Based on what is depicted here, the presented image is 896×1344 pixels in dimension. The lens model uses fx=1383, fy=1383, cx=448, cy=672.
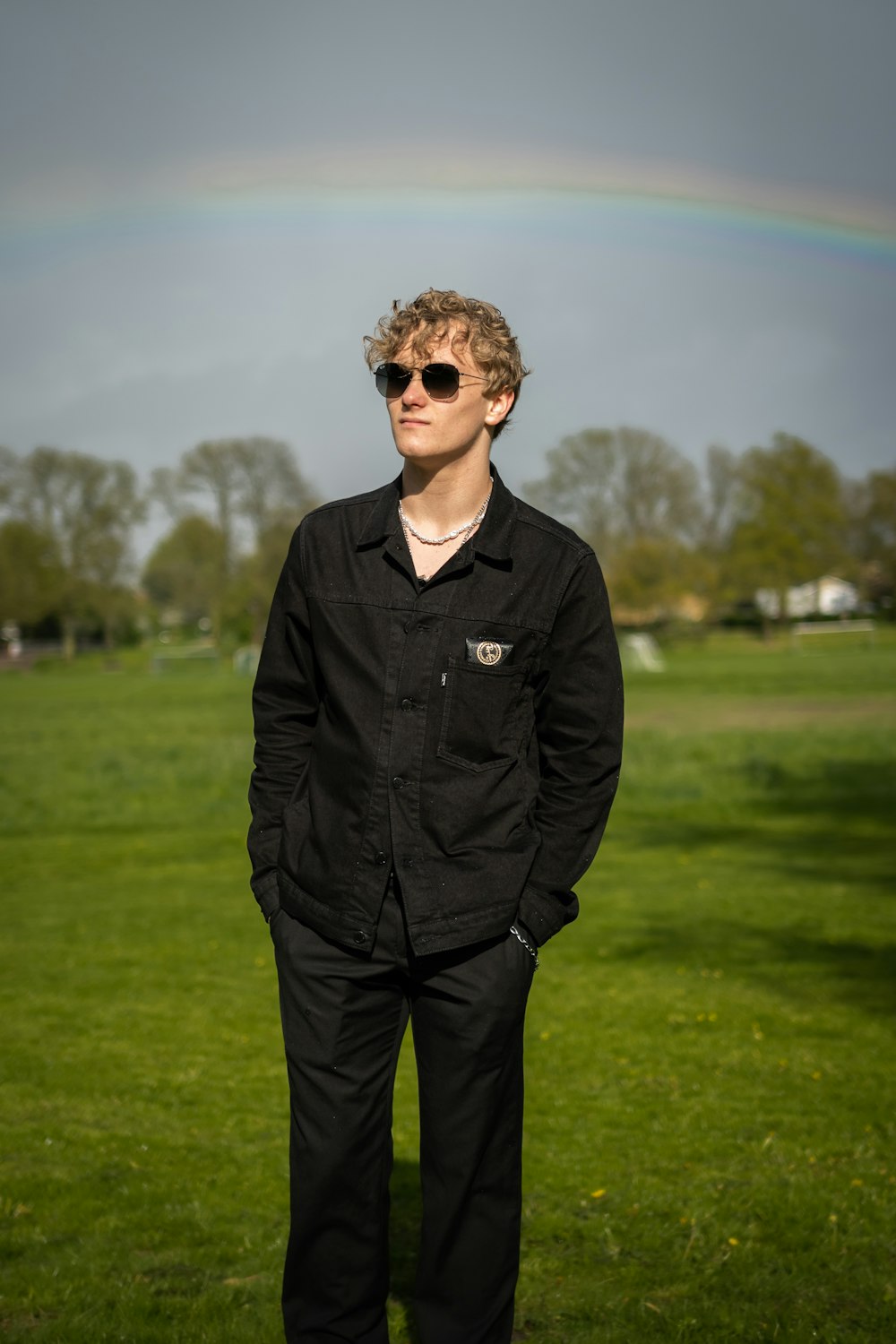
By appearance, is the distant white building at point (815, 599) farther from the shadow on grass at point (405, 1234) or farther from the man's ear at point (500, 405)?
the man's ear at point (500, 405)

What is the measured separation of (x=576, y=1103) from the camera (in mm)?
6434

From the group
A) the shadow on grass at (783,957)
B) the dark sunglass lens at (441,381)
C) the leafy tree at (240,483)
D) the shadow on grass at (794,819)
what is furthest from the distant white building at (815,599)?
the dark sunglass lens at (441,381)

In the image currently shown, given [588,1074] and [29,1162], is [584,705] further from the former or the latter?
[588,1074]

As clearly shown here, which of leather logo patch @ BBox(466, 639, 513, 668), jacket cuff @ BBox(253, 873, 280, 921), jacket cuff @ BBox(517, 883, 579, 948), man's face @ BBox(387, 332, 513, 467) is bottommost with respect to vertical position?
jacket cuff @ BBox(517, 883, 579, 948)

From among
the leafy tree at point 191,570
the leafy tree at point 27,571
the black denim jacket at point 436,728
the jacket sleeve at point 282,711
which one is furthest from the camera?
the leafy tree at point 191,570

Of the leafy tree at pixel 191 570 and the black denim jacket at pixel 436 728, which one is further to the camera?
the leafy tree at pixel 191 570

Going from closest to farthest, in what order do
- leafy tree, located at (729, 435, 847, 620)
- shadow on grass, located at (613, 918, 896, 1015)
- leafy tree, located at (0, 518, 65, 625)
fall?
shadow on grass, located at (613, 918, 896, 1015) → leafy tree, located at (0, 518, 65, 625) → leafy tree, located at (729, 435, 847, 620)

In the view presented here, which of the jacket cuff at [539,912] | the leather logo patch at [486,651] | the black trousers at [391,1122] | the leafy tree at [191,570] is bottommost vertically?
the black trousers at [391,1122]

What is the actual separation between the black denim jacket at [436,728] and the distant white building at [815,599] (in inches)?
3520

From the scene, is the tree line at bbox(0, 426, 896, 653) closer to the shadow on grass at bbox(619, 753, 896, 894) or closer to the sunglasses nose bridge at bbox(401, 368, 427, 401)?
the shadow on grass at bbox(619, 753, 896, 894)

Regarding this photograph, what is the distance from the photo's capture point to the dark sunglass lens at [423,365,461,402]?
127 inches

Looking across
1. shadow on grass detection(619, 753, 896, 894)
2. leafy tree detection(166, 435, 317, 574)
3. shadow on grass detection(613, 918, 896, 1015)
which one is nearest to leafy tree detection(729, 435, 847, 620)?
leafy tree detection(166, 435, 317, 574)

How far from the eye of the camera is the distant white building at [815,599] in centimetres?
9550

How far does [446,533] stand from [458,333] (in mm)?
474
